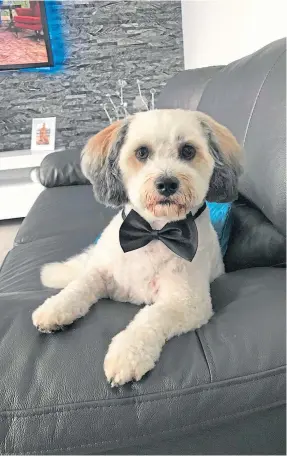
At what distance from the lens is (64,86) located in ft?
12.6

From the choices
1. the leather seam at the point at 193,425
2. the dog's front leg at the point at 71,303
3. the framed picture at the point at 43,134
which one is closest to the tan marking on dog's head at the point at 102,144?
the dog's front leg at the point at 71,303

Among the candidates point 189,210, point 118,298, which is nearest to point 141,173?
point 189,210

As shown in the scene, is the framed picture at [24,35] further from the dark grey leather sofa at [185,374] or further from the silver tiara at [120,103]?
the dark grey leather sofa at [185,374]

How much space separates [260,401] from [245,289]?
0.93 feet

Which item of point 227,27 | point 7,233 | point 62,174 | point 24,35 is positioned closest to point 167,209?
point 62,174

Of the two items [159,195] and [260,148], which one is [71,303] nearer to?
[159,195]

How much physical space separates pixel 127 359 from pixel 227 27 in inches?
90.7

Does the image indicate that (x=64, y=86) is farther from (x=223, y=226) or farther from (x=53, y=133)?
(x=223, y=226)

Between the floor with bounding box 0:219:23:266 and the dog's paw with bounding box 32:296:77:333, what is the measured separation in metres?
2.03

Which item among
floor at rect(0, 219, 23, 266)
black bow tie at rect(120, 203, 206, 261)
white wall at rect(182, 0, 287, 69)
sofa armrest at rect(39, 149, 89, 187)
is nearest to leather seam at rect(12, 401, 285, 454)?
black bow tie at rect(120, 203, 206, 261)

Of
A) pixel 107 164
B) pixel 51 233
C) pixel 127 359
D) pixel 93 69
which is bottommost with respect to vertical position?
pixel 127 359

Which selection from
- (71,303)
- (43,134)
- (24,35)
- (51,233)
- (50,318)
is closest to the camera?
(50,318)

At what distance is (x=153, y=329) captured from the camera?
0.90 meters

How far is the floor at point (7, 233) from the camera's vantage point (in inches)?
118
